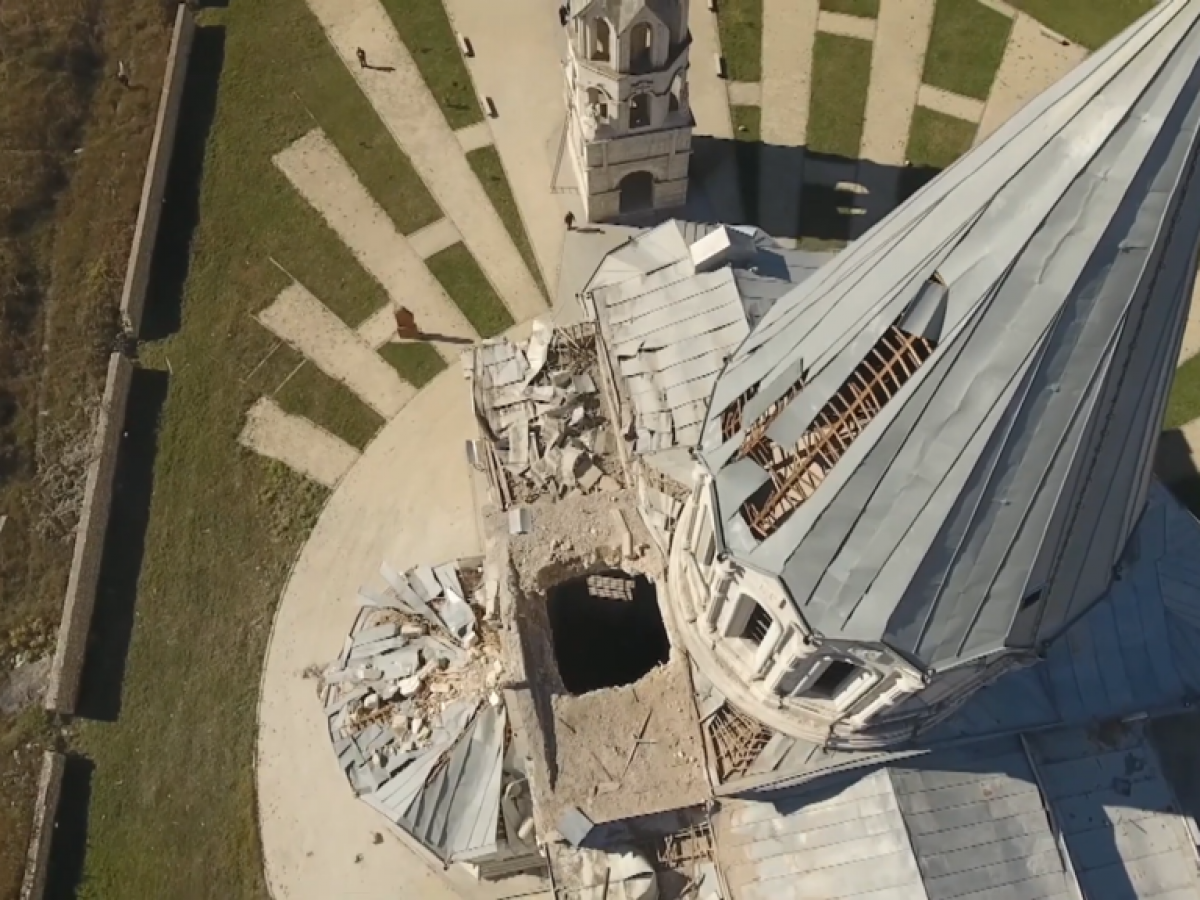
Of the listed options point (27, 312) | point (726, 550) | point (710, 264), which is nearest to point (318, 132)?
point (27, 312)

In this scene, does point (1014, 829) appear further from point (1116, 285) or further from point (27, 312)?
point (27, 312)

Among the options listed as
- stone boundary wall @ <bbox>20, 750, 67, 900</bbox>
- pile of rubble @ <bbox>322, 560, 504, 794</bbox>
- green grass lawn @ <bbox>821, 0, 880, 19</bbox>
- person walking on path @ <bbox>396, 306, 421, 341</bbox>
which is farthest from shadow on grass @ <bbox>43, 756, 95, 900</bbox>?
green grass lawn @ <bbox>821, 0, 880, 19</bbox>

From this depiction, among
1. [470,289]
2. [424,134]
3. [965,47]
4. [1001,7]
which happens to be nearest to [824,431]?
[470,289]

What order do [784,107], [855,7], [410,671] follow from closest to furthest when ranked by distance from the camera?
[410,671]
[784,107]
[855,7]

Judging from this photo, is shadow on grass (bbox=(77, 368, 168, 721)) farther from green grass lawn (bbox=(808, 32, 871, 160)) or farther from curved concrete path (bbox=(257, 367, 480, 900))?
green grass lawn (bbox=(808, 32, 871, 160))

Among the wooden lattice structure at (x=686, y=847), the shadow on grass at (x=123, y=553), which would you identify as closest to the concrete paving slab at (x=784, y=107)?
the wooden lattice structure at (x=686, y=847)

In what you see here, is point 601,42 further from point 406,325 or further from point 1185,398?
point 1185,398
